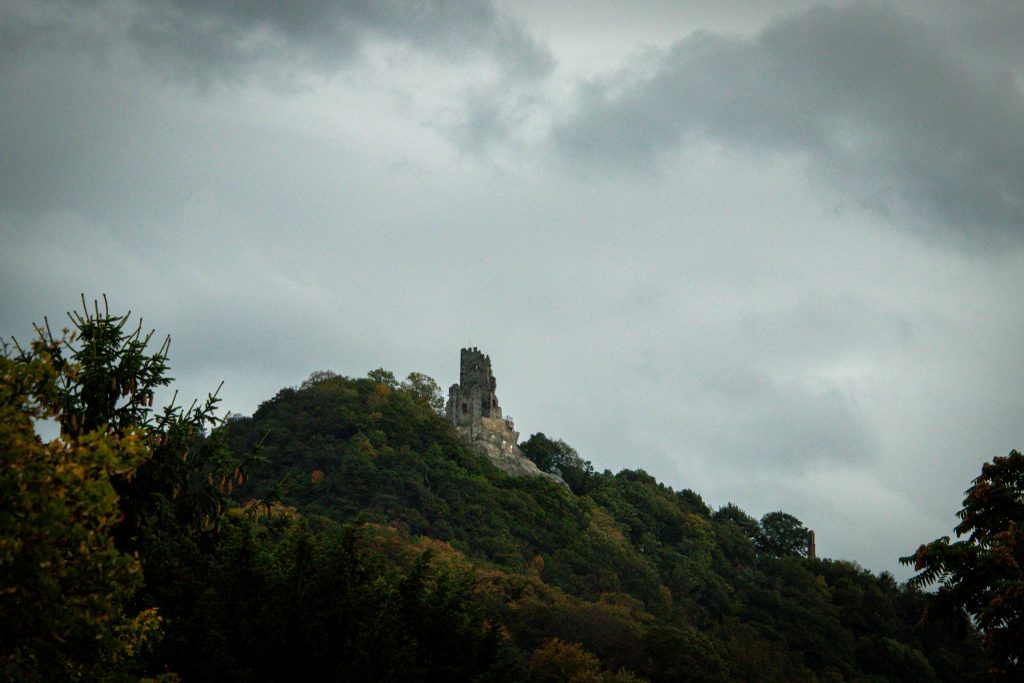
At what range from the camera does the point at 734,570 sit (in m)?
94.4

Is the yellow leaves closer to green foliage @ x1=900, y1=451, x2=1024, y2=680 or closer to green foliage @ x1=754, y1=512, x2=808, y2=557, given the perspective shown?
green foliage @ x1=900, y1=451, x2=1024, y2=680

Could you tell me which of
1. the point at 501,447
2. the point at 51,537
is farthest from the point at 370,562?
the point at 501,447

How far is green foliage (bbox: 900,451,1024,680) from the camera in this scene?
1658 cm

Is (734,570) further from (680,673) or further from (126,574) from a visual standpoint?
(126,574)

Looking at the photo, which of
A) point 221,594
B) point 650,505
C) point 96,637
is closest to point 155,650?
point 221,594

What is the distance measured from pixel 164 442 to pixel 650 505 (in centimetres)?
8718

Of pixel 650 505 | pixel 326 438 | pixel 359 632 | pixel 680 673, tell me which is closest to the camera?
pixel 359 632

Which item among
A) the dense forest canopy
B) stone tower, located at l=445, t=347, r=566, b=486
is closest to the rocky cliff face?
stone tower, located at l=445, t=347, r=566, b=486

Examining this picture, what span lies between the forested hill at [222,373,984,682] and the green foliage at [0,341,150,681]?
3911 centimetres

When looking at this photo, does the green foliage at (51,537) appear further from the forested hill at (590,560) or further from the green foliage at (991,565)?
the forested hill at (590,560)

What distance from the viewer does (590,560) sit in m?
82.0

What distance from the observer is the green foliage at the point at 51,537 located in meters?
12.8

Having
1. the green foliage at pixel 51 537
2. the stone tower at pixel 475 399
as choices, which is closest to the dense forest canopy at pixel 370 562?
the green foliage at pixel 51 537

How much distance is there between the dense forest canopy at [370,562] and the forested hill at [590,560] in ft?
0.81
